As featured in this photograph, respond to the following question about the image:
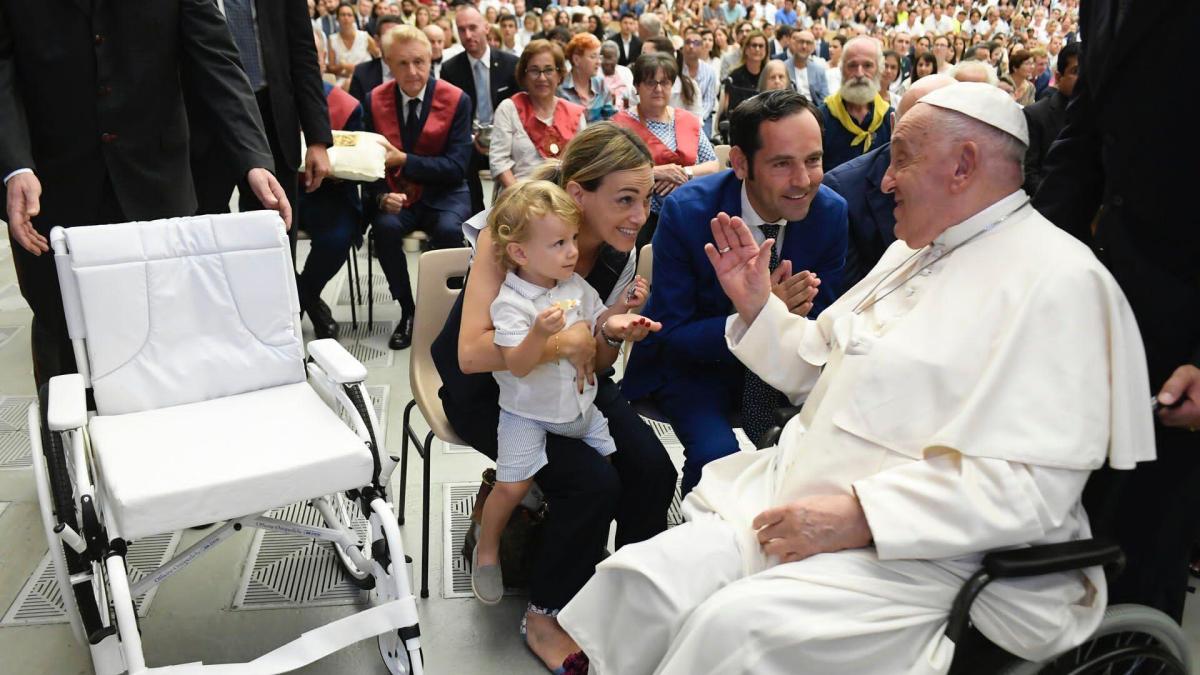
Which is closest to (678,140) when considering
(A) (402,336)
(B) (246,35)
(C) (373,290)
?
(A) (402,336)

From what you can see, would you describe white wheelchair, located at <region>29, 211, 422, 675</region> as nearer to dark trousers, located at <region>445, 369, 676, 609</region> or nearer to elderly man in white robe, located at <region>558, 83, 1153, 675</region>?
dark trousers, located at <region>445, 369, 676, 609</region>

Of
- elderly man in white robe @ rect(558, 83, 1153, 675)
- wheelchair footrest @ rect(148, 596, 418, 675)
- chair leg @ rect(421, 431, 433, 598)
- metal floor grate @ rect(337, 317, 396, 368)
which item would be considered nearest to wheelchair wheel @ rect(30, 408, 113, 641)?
wheelchair footrest @ rect(148, 596, 418, 675)

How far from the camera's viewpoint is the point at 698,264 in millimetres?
2416

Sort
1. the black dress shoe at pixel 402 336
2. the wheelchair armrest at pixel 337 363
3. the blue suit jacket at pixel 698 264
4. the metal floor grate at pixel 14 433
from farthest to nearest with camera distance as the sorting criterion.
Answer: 1. the black dress shoe at pixel 402 336
2. the metal floor grate at pixel 14 433
3. the blue suit jacket at pixel 698 264
4. the wheelchair armrest at pixel 337 363

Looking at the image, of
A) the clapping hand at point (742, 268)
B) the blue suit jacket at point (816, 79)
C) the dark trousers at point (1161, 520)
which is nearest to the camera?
the dark trousers at point (1161, 520)

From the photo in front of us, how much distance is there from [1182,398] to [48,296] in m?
2.77

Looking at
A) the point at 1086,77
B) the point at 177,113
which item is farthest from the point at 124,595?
the point at 1086,77

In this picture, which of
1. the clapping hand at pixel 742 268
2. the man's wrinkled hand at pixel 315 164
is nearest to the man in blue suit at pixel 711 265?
the clapping hand at pixel 742 268

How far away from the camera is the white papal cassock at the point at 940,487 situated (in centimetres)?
150

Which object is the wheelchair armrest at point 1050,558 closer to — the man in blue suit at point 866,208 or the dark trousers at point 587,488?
the dark trousers at point 587,488

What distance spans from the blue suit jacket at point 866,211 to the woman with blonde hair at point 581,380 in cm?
86

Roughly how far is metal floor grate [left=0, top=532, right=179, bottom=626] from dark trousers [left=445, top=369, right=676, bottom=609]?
38.1 inches

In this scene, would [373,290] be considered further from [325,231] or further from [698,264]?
[698,264]

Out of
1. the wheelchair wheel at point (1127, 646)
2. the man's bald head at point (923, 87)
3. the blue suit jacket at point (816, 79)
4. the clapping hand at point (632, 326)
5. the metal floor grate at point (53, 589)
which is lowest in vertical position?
the metal floor grate at point (53, 589)
